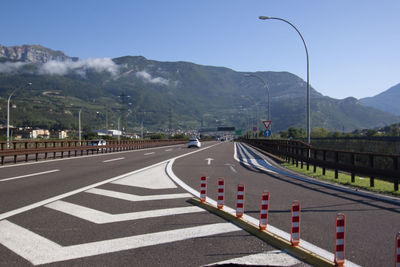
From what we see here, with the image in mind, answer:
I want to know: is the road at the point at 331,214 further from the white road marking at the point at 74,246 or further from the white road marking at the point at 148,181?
the white road marking at the point at 74,246

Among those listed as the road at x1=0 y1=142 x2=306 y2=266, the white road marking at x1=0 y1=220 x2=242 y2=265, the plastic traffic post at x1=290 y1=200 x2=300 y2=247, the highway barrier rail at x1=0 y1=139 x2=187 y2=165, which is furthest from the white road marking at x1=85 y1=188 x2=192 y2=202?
the highway barrier rail at x1=0 y1=139 x2=187 y2=165

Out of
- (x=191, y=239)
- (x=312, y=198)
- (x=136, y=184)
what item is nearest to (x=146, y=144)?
(x=136, y=184)

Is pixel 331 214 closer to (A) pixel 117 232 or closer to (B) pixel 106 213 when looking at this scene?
(A) pixel 117 232

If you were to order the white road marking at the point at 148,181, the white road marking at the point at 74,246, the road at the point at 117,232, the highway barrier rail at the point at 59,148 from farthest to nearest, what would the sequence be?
the highway barrier rail at the point at 59,148, the white road marking at the point at 148,181, the white road marking at the point at 74,246, the road at the point at 117,232

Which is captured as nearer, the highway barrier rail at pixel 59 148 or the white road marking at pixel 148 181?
the white road marking at pixel 148 181

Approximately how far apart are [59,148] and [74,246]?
22869 millimetres

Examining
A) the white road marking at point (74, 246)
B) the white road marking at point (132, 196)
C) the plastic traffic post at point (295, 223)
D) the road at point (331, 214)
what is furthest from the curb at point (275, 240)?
the white road marking at point (132, 196)

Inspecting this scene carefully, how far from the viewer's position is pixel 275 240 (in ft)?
18.5

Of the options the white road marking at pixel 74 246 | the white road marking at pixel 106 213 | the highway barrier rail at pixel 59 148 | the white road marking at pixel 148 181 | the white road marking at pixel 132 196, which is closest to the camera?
the white road marking at pixel 74 246

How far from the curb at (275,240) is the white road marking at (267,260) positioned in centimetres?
15

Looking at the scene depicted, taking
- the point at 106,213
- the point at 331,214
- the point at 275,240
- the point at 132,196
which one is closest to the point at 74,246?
the point at 106,213

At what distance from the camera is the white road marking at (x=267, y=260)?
4691 mm

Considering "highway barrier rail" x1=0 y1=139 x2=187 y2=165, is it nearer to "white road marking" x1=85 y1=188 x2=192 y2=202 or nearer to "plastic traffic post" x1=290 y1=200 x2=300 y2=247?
"white road marking" x1=85 y1=188 x2=192 y2=202

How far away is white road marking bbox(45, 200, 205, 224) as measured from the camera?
718 cm
